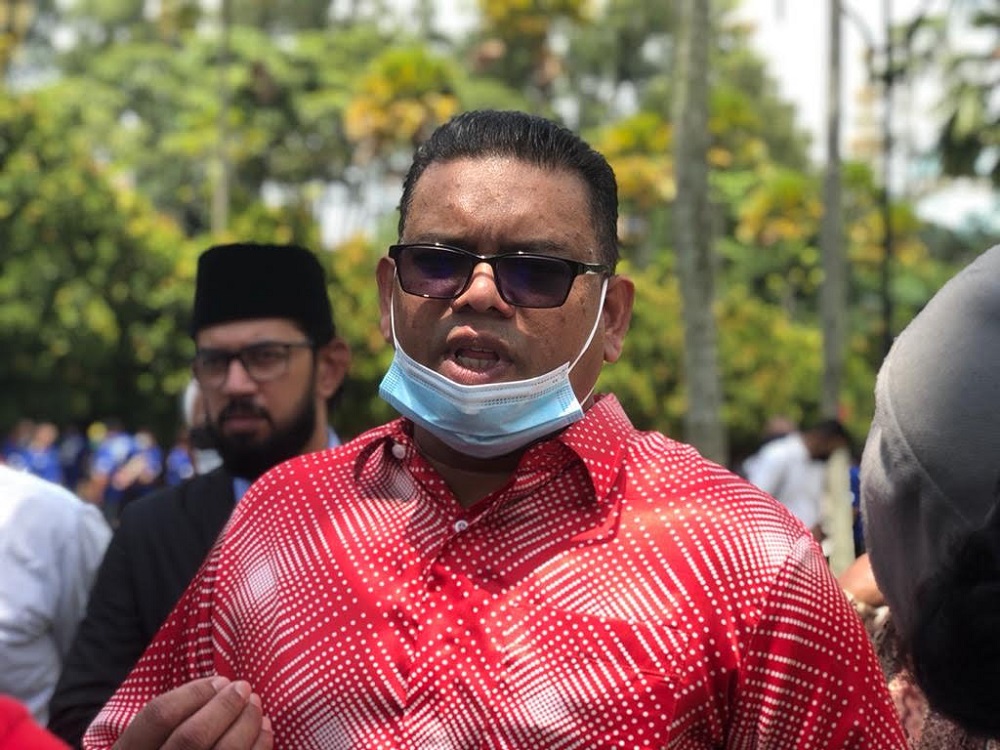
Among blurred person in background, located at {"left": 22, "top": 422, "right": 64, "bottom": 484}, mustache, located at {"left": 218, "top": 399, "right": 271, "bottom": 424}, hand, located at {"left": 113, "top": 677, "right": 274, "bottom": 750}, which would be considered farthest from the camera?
blurred person in background, located at {"left": 22, "top": 422, "right": 64, "bottom": 484}

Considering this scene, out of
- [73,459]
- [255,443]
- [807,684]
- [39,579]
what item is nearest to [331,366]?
[255,443]

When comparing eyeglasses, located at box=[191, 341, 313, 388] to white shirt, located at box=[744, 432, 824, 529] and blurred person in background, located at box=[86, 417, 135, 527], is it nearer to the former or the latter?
white shirt, located at box=[744, 432, 824, 529]

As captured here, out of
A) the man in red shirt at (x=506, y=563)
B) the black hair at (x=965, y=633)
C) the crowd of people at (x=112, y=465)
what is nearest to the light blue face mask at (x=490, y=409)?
the man in red shirt at (x=506, y=563)

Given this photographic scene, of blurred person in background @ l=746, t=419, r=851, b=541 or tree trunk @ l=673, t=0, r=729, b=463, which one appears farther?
tree trunk @ l=673, t=0, r=729, b=463

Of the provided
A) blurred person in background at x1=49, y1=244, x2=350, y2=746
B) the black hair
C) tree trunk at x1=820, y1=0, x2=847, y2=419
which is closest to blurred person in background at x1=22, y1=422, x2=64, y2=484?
tree trunk at x1=820, y1=0, x2=847, y2=419

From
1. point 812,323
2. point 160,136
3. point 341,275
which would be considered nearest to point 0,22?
point 160,136

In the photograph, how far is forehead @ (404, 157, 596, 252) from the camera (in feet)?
8.38

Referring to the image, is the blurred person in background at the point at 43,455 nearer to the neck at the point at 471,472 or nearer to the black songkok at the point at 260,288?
the black songkok at the point at 260,288

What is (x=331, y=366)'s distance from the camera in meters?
4.48

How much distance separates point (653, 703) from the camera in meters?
2.24

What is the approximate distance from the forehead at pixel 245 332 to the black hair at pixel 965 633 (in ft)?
9.63

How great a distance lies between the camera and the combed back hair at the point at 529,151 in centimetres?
261

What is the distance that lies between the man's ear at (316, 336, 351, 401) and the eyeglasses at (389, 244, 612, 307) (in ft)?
6.13

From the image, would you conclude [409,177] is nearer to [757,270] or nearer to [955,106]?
[955,106]
